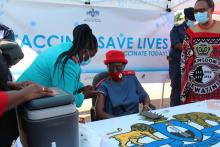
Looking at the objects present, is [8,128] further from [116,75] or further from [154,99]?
[154,99]

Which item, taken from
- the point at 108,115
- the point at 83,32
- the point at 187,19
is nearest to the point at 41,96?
the point at 83,32

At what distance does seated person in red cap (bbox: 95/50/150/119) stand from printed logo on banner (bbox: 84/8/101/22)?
4.43 ft

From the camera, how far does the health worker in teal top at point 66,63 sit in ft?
5.98

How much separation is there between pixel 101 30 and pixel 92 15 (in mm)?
214

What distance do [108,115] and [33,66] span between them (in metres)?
0.66

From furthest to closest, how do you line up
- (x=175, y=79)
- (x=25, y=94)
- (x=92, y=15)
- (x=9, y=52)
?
(x=175, y=79) < (x=92, y=15) < (x=9, y=52) < (x=25, y=94)

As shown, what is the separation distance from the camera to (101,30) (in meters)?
3.78

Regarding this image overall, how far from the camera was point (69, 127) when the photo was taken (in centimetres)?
120

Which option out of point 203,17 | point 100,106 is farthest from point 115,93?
point 203,17

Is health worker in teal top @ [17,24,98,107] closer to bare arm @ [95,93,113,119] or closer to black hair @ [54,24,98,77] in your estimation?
black hair @ [54,24,98,77]

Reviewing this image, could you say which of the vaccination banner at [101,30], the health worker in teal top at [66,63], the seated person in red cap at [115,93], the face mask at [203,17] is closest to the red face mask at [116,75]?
the seated person in red cap at [115,93]

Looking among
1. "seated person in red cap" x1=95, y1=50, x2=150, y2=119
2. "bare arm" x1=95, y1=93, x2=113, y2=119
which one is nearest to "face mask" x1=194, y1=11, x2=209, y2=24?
"seated person in red cap" x1=95, y1=50, x2=150, y2=119

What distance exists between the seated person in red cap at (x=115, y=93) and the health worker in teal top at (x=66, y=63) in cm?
35

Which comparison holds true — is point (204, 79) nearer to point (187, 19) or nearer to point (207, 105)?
point (207, 105)
